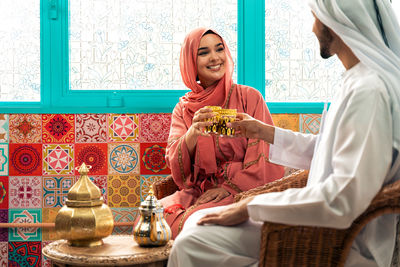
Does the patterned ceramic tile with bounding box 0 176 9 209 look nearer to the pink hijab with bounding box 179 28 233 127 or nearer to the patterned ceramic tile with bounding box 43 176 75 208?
the patterned ceramic tile with bounding box 43 176 75 208

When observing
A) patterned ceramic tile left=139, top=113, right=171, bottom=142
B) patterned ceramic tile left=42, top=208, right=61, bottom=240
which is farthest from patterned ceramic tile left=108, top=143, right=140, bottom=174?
patterned ceramic tile left=42, top=208, right=61, bottom=240

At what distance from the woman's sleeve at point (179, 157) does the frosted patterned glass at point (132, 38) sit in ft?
1.98

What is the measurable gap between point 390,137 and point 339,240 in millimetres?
388

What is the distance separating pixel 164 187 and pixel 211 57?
910 mm

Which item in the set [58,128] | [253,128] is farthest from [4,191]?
[253,128]

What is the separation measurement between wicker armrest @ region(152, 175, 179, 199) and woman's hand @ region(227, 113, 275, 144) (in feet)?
2.67

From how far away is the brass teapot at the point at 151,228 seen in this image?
2062mm

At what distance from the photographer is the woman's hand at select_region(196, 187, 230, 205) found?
283 centimetres

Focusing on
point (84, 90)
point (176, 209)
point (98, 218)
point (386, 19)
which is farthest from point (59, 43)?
point (386, 19)

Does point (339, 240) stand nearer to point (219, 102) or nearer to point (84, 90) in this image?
point (219, 102)

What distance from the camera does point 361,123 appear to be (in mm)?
1540

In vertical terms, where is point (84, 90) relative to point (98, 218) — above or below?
above

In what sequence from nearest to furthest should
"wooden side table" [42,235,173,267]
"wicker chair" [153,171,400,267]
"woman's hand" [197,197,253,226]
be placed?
"wicker chair" [153,171,400,267] → "woman's hand" [197,197,253,226] → "wooden side table" [42,235,173,267]

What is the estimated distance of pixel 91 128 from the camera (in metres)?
3.46
